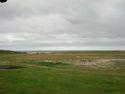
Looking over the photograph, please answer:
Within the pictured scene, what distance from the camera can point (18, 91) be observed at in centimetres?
1928

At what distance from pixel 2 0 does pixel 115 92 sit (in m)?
13.0

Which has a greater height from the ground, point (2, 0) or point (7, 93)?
point (2, 0)

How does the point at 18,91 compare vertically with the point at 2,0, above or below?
below

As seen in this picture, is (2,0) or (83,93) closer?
(83,93)

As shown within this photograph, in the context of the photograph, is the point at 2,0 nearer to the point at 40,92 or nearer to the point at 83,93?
the point at 40,92

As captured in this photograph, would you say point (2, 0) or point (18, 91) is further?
point (2, 0)

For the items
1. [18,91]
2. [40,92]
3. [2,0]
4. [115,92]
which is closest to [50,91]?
[40,92]

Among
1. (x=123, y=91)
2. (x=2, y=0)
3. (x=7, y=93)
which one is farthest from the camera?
(x=2, y=0)

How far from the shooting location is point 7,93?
60.4 feet

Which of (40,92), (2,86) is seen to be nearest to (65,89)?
(40,92)

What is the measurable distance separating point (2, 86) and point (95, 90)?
28.0 ft

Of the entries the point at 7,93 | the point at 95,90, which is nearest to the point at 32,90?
the point at 7,93

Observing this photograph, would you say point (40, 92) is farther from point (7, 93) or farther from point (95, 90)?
point (95, 90)

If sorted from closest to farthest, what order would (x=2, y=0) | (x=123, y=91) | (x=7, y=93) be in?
(x=7, y=93) < (x=123, y=91) < (x=2, y=0)
